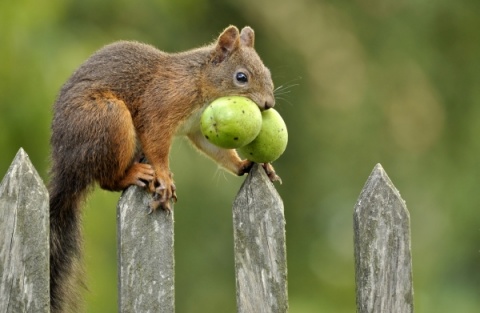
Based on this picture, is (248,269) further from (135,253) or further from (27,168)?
(27,168)

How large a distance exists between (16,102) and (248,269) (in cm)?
250

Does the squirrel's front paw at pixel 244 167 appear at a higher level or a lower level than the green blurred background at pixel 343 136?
lower

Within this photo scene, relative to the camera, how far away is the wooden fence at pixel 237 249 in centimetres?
284

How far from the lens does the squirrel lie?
10.5 ft

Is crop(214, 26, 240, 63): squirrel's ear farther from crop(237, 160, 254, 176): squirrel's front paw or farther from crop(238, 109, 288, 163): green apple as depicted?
crop(238, 109, 288, 163): green apple

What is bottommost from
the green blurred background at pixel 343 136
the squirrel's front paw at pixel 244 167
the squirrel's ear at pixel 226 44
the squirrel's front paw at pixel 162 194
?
the squirrel's front paw at pixel 162 194

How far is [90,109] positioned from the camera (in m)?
3.29

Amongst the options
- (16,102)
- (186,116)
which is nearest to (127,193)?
(186,116)

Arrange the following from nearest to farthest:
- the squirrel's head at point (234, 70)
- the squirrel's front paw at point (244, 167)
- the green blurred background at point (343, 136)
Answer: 1. the squirrel's front paw at point (244, 167)
2. the squirrel's head at point (234, 70)
3. the green blurred background at point (343, 136)

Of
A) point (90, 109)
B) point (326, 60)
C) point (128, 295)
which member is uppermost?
point (326, 60)

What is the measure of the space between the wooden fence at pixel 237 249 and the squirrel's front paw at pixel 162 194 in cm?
2

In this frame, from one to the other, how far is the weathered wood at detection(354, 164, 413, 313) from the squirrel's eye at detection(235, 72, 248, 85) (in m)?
0.77

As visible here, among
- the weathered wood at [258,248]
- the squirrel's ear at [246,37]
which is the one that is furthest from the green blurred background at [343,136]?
the weathered wood at [258,248]

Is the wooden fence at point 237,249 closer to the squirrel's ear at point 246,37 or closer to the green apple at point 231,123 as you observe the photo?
the green apple at point 231,123
